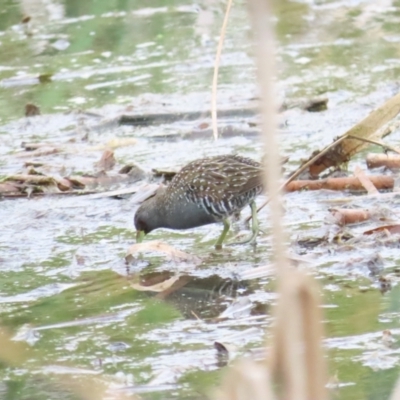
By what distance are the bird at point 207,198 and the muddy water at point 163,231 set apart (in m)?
0.15

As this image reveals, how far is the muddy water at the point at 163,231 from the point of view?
15.4ft

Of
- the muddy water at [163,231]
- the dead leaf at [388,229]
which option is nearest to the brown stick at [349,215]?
the muddy water at [163,231]

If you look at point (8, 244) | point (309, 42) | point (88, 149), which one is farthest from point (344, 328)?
point (309, 42)

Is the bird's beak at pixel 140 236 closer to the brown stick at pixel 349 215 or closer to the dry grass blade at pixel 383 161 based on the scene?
the brown stick at pixel 349 215

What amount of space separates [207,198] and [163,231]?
2.34 ft

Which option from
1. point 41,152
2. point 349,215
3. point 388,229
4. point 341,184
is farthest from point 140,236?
point 41,152

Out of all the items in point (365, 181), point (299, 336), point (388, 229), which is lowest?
point (365, 181)

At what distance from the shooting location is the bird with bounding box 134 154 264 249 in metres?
6.62

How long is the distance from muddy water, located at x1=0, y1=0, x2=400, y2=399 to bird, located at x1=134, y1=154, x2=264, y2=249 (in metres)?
0.15

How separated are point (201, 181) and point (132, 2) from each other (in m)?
7.31

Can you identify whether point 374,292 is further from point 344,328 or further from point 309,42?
point 309,42

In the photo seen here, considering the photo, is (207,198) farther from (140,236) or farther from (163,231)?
(163,231)

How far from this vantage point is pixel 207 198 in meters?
6.72

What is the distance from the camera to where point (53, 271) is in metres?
6.14
